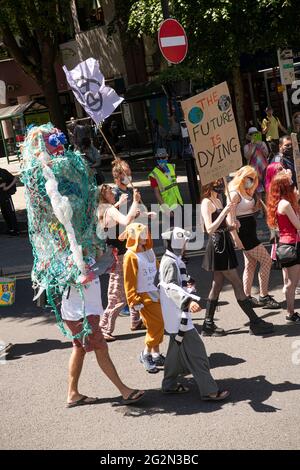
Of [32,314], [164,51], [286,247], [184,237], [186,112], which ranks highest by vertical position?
[164,51]

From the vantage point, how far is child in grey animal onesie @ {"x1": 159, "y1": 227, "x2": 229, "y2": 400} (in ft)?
20.5

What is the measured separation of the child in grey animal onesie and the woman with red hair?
5.40 feet

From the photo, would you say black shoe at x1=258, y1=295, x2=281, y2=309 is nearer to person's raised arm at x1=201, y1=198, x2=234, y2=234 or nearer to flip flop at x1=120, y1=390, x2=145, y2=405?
person's raised arm at x1=201, y1=198, x2=234, y2=234

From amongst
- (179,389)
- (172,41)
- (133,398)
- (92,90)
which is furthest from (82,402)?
(172,41)

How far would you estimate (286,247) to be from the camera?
784 centimetres

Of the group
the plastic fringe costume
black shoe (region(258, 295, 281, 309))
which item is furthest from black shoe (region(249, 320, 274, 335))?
the plastic fringe costume

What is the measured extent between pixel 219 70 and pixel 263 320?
41.5ft

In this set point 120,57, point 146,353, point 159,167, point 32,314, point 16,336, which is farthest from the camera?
point 120,57

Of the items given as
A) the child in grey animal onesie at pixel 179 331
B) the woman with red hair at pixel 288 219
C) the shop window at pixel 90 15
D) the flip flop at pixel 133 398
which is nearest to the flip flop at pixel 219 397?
the child in grey animal onesie at pixel 179 331

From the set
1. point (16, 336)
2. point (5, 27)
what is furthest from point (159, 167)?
point (5, 27)

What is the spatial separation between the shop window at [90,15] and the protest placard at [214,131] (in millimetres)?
22593

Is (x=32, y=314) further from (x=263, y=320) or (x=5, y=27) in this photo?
(x=5, y=27)

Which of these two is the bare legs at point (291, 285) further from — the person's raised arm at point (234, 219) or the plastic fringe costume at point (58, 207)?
the plastic fringe costume at point (58, 207)
